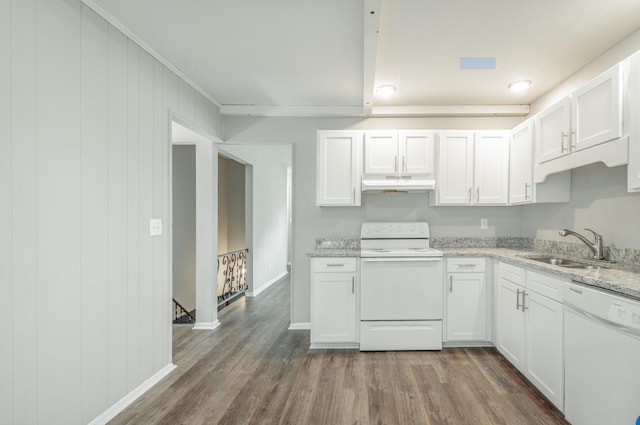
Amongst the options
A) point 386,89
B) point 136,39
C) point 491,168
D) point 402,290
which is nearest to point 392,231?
point 402,290

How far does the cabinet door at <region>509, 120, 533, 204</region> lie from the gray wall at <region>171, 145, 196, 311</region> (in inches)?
189

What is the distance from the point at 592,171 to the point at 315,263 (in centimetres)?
251

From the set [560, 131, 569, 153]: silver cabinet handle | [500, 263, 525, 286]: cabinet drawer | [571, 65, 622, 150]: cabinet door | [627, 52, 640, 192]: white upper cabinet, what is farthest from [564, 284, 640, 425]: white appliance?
[560, 131, 569, 153]: silver cabinet handle

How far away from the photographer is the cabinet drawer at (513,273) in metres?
2.58

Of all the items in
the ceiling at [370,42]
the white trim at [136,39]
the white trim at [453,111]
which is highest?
the ceiling at [370,42]

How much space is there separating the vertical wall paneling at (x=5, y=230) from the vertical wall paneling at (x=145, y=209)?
2.95ft

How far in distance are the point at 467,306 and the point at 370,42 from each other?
2538 millimetres

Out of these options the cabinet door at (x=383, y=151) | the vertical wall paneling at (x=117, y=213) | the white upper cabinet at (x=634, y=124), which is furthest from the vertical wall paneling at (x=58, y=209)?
the white upper cabinet at (x=634, y=124)

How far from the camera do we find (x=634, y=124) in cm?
186

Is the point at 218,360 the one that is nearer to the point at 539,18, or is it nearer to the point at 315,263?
the point at 315,263

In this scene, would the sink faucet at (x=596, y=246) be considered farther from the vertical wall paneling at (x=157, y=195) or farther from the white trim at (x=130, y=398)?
the white trim at (x=130, y=398)

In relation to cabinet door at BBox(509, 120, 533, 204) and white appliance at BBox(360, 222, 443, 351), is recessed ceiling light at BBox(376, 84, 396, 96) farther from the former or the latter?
white appliance at BBox(360, 222, 443, 351)

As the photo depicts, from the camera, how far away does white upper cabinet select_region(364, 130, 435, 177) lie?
345 cm

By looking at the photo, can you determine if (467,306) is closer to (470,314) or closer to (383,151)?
(470,314)
